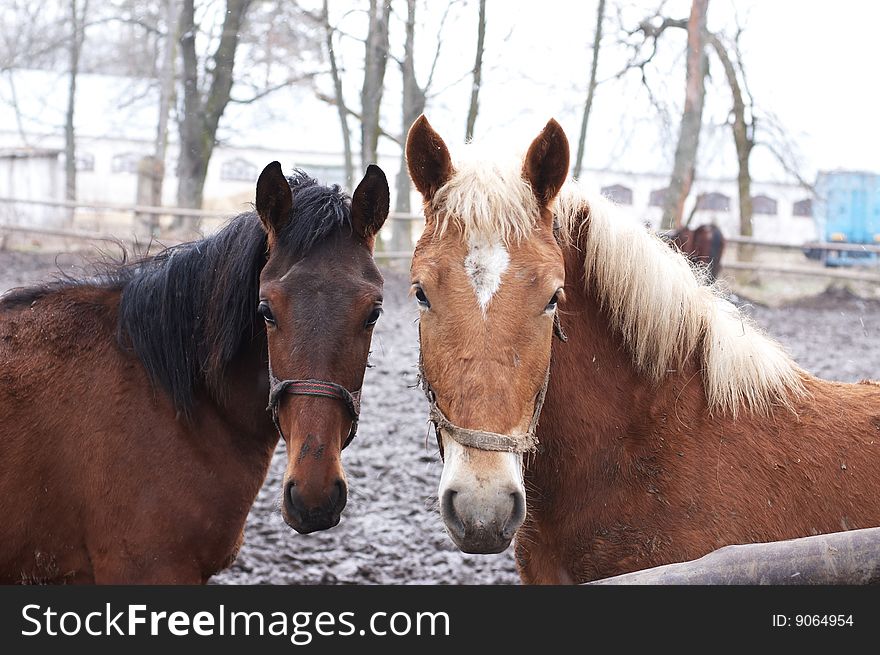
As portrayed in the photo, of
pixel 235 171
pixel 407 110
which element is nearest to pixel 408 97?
pixel 407 110

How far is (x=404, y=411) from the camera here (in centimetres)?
767

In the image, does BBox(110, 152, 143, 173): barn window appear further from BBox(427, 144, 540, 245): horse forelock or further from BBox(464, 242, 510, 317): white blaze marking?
BBox(464, 242, 510, 317): white blaze marking

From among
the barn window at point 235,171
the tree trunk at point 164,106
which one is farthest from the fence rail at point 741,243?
the barn window at point 235,171

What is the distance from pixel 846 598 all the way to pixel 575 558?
0.78 meters

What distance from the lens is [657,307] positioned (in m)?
2.45

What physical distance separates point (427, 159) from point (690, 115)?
Result: 943 cm

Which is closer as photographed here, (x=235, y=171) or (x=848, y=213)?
(x=848, y=213)

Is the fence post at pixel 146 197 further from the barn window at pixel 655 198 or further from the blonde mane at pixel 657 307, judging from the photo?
the blonde mane at pixel 657 307

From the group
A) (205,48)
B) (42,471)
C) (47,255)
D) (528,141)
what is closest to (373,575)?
(42,471)

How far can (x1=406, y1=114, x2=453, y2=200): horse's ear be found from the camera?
2316 millimetres

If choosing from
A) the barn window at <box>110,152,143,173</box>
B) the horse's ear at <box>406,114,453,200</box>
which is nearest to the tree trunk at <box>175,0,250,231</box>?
the barn window at <box>110,152,143,173</box>

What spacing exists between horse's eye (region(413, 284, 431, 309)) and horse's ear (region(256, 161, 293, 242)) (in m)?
0.85

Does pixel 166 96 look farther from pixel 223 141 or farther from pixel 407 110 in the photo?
pixel 407 110

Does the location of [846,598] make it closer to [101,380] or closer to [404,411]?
[101,380]
